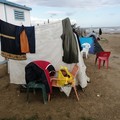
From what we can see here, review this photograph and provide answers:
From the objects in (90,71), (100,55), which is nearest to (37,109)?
(90,71)

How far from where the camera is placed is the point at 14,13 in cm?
749

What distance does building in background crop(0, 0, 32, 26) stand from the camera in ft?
22.1

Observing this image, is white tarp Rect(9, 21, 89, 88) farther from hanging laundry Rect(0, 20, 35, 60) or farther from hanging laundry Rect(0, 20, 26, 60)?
hanging laundry Rect(0, 20, 26, 60)

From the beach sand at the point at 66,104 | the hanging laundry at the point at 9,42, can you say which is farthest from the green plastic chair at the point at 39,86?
the hanging laundry at the point at 9,42

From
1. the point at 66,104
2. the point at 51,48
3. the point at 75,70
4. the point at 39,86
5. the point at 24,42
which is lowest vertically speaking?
the point at 66,104

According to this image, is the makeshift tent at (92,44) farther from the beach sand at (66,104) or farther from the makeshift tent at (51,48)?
the makeshift tent at (51,48)

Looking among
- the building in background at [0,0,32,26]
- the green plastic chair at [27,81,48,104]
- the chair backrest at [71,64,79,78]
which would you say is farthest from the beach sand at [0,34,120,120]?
the building in background at [0,0,32,26]

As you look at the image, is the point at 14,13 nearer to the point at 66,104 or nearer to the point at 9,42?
the point at 9,42

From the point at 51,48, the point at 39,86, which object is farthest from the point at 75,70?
the point at 39,86

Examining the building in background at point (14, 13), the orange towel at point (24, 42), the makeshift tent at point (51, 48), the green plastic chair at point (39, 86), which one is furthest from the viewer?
the building in background at point (14, 13)

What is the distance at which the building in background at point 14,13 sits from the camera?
673cm

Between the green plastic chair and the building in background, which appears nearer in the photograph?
the green plastic chair

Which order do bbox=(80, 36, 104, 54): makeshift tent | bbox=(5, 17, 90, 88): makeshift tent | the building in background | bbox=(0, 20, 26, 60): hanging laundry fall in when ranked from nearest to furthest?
bbox=(0, 20, 26, 60): hanging laundry < bbox=(5, 17, 90, 88): makeshift tent < the building in background < bbox=(80, 36, 104, 54): makeshift tent

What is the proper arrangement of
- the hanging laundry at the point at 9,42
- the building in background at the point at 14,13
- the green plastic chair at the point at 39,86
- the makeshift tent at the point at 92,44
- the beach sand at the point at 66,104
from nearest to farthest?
1. the beach sand at the point at 66,104
2. the green plastic chair at the point at 39,86
3. the hanging laundry at the point at 9,42
4. the building in background at the point at 14,13
5. the makeshift tent at the point at 92,44
